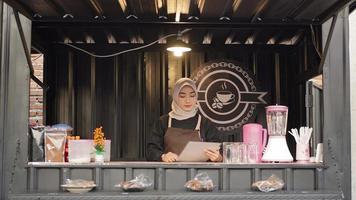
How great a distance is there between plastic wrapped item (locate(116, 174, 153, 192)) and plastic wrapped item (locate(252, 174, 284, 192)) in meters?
0.86

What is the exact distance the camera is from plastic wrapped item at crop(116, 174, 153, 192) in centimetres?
420

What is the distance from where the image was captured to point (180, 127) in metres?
5.96

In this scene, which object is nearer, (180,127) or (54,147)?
(54,147)

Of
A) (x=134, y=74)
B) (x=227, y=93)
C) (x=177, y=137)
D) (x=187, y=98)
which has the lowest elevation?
(x=177, y=137)

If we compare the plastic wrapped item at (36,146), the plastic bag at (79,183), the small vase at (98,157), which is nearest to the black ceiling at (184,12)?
the plastic wrapped item at (36,146)

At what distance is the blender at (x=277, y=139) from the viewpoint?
182 inches

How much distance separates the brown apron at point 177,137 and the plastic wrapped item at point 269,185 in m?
1.60

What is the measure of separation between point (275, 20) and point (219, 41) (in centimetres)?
249

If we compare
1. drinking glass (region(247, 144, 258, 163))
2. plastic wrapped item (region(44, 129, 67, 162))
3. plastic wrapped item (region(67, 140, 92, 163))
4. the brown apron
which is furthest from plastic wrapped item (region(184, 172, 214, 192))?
the brown apron

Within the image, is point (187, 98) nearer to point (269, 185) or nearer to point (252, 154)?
point (252, 154)

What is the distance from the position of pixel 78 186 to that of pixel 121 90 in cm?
316

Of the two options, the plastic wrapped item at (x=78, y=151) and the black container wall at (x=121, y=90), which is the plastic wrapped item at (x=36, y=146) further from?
the black container wall at (x=121, y=90)

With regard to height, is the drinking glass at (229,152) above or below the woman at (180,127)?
below

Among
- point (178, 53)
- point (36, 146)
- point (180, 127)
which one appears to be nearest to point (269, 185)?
point (180, 127)
